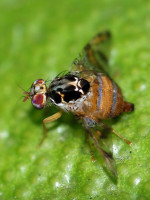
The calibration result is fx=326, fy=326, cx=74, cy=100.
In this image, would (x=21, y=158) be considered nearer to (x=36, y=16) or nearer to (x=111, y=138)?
(x=111, y=138)

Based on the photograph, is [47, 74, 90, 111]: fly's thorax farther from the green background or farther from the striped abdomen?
the green background

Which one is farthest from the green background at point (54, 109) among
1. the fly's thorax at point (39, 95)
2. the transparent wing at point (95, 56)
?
the fly's thorax at point (39, 95)

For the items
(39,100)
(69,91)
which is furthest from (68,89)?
(39,100)

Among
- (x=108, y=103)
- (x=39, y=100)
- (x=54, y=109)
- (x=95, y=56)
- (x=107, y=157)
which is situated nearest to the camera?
(x=107, y=157)

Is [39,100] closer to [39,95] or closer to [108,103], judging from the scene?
[39,95]

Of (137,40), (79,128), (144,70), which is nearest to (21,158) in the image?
(79,128)

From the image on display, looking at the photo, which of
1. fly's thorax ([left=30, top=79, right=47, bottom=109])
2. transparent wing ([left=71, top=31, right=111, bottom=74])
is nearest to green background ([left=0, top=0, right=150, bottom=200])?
transparent wing ([left=71, top=31, right=111, bottom=74])
